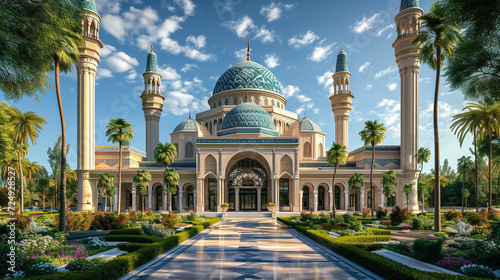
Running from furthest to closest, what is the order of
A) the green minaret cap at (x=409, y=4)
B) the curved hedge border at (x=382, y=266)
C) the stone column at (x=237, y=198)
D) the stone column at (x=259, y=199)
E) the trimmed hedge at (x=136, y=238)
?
the green minaret cap at (x=409, y=4)
the stone column at (x=259, y=199)
the stone column at (x=237, y=198)
the trimmed hedge at (x=136, y=238)
the curved hedge border at (x=382, y=266)

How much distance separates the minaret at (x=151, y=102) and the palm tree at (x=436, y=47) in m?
44.1

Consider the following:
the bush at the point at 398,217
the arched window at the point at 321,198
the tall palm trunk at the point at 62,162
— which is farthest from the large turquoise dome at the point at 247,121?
the tall palm trunk at the point at 62,162

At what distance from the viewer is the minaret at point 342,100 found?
5434 cm

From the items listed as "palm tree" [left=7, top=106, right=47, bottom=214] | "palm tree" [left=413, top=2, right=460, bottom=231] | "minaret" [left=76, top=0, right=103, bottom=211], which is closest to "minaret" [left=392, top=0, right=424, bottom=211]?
"palm tree" [left=413, top=2, right=460, bottom=231]

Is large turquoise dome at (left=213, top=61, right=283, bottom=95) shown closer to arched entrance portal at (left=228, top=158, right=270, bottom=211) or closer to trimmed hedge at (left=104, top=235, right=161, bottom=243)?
arched entrance portal at (left=228, top=158, right=270, bottom=211)

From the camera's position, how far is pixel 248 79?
5419 centimetres

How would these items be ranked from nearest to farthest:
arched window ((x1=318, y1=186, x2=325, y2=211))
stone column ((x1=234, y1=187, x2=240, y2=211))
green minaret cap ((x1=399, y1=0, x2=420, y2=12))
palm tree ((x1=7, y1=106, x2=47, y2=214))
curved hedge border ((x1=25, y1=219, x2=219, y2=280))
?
curved hedge border ((x1=25, y1=219, x2=219, y2=280)) → palm tree ((x1=7, y1=106, x2=47, y2=214)) → stone column ((x1=234, y1=187, x2=240, y2=211)) → green minaret cap ((x1=399, y1=0, x2=420, y2=12)) → arched window ((x1=318, y1=186, x2=325, y2=211))

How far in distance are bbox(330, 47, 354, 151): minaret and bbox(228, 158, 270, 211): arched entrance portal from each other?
18770 millimetres

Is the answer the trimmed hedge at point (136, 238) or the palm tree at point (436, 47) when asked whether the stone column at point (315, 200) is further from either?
the trimmed hedge at point (136, 238)

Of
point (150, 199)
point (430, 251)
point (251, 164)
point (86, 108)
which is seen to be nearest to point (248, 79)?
point (251, 164)

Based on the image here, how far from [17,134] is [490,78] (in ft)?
137

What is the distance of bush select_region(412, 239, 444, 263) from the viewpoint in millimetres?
10711

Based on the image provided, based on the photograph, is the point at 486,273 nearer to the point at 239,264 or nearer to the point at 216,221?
the point at 239,264

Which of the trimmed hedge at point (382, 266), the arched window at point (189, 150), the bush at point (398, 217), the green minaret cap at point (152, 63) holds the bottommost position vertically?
the bush at point (398, 217)
